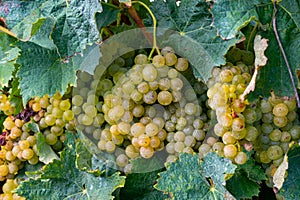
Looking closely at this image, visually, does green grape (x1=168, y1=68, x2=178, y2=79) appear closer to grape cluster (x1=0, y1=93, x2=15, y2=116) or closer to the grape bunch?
the grape bunch

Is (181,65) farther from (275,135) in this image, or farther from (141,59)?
(275,135)

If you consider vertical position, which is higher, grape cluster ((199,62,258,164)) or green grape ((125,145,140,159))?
grape cluster ((199,62,258,164))

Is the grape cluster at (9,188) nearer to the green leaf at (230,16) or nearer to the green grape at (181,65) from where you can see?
the green grape at (181,65)

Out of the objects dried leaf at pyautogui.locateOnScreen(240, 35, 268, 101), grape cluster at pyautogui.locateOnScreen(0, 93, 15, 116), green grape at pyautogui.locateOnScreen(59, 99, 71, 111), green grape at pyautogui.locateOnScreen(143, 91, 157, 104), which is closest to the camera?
dried leaf at pyautogui.locateOnScreen(240, 35, 268, 101)

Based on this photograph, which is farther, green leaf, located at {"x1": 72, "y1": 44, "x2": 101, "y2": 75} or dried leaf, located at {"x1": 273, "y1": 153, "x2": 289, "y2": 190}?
green leaf, located at {"x1": 72, "y1": 44, "x2": 101, "y2": 75}

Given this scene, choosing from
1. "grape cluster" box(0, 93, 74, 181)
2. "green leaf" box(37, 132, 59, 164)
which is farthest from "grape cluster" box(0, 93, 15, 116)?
"green leaf" box(37, 132, 59, 164)

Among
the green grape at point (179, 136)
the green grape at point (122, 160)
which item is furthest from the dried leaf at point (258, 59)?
the green grape at point (122, 160)
